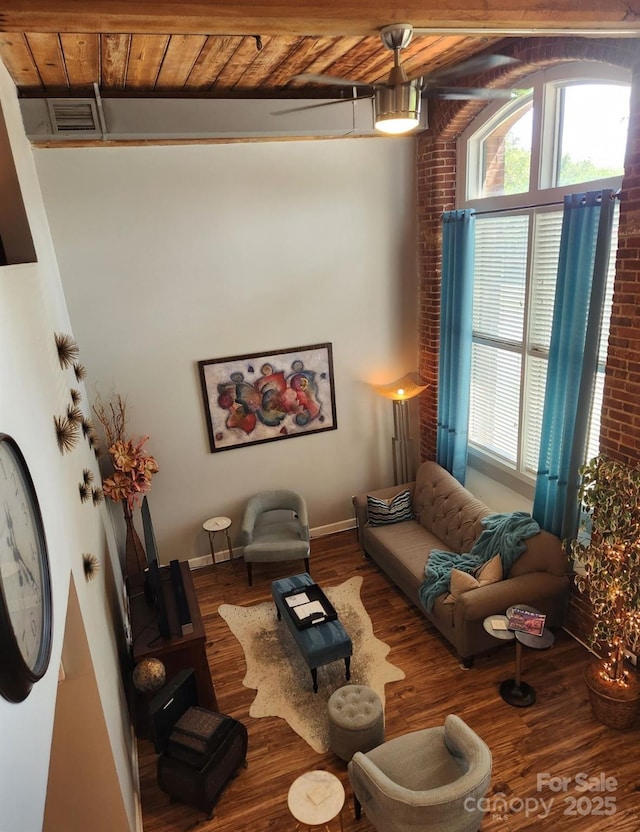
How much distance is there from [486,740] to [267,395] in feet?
11.2

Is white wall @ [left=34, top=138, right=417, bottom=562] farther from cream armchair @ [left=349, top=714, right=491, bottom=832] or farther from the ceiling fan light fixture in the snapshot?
cream armchair @ [left=349, top=714, right=491, bottom=832]

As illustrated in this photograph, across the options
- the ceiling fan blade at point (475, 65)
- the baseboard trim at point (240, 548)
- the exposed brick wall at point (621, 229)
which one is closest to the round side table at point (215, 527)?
the baseboard trim at point (240, 548)

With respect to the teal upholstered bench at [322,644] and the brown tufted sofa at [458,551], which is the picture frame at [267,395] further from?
the teal upholstered bench at [322,644]

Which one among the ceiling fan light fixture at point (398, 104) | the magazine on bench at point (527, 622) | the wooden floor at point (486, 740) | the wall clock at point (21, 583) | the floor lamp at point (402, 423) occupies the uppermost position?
Answer: the ceiling fan light fixture at point (398, 104)

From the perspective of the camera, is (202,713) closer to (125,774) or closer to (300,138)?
(125,774)

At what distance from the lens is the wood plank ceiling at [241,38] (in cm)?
217

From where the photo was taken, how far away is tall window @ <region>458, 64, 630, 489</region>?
388 cm

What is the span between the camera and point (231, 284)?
5.28 m

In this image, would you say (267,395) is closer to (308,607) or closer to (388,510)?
(388,510)

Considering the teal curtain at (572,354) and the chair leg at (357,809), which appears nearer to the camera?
the chair leg at (357,809)

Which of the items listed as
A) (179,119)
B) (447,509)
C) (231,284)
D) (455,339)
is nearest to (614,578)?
(447,509)

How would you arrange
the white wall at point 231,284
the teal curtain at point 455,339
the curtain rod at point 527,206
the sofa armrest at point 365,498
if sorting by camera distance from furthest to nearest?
the sofa armrest at point 365,498
the teal curtain at point 455,339
the white wall at point 231,284
the curtain rod at point 527,206

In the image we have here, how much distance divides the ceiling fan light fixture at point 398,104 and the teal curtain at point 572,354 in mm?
1572

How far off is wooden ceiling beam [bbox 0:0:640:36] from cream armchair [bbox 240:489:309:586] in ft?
13.3
